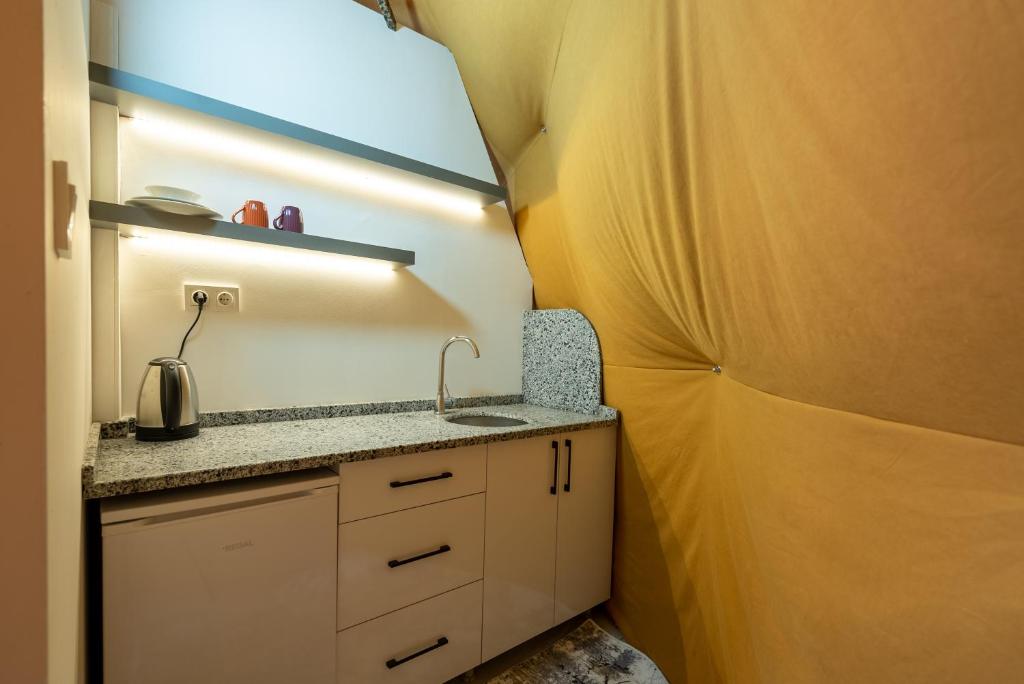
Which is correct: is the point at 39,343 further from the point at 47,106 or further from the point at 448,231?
the point at 448,231

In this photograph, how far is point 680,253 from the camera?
3.59 ft

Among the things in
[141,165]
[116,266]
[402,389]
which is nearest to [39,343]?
[116,266]

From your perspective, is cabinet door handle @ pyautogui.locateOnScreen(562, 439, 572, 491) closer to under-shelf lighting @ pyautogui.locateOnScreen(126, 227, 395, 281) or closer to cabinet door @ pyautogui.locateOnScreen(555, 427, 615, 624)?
cabinet door @ pyautogui.locateOnScreen(555, 427, 615, 624)

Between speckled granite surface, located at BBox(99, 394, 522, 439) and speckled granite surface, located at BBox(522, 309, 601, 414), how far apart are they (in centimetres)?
25

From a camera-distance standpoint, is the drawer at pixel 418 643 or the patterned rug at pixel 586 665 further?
the patterned rug at pixel 586 665

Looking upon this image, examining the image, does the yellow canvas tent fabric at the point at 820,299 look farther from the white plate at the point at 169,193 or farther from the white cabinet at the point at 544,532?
the white plate at the point at 169,193

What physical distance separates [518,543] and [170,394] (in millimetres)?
1225

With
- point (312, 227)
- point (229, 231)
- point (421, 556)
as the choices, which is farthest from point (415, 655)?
point (312, 227)

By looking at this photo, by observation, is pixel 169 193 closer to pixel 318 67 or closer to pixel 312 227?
pixel 312 227

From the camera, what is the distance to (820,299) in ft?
2.57

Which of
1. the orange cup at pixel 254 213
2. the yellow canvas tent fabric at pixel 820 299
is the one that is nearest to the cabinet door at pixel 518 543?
the yellow canvas tent fabric at pixel 820 299

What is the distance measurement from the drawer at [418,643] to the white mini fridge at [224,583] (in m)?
0.07

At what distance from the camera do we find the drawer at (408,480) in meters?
1.13

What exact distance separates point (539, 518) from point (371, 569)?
646mm
